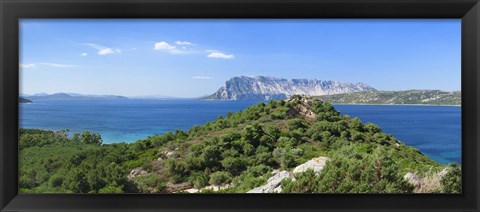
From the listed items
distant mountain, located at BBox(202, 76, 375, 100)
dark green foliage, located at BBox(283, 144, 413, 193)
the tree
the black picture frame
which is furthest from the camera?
distant mountain, located at BBox(202, 76, 375, 100)

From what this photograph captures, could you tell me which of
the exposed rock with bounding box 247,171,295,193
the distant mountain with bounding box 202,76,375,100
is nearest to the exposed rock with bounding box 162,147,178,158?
the distant mountain with bounding box 202,76,375,100

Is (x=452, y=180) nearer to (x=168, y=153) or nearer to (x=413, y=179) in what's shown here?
(x=413, y=179)

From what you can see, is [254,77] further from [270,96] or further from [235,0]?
[235,0]

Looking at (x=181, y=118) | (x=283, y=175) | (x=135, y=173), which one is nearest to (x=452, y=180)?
(x=283, y=175)

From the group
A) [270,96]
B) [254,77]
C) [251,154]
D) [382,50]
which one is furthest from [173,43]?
[382,50]

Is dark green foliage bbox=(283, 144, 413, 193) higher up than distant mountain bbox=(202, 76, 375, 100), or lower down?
lower down

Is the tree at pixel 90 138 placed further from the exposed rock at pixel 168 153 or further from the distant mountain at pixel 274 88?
the distant mountain at pixel 274 88

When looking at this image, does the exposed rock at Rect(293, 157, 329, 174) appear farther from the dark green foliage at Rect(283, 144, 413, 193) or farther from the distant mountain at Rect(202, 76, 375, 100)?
the distant mountain at Rect(202, 76, 375, 100)
